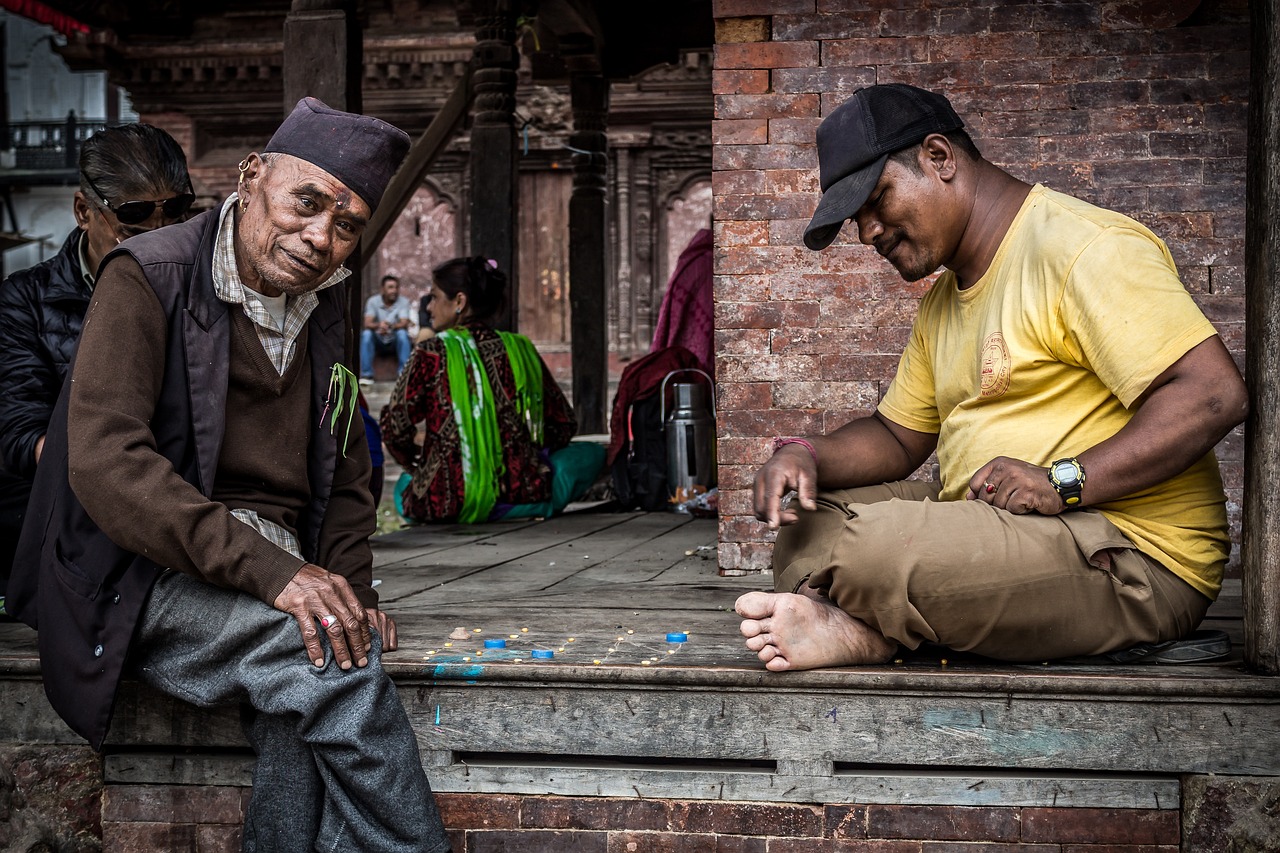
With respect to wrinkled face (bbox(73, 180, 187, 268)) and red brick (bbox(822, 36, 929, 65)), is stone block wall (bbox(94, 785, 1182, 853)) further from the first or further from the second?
red brick (bbox(822, 36, 929, 65))

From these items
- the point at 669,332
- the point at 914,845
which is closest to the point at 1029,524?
the point at 914,845

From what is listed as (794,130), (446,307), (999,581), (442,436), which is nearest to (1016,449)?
(999,581)

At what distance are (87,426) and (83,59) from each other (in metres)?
12.0

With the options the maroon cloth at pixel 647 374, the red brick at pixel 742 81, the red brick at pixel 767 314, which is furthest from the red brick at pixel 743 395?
the maroon cloth at pixel 647 374

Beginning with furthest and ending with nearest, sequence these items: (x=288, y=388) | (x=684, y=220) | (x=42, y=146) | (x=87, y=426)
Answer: (x=42, y=146), (x=684, y=220), (x=288, y=388), (x=87, y=426)

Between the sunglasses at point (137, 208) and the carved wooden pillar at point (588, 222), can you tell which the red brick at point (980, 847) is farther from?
the carved wooden pillar at point (588, 222)

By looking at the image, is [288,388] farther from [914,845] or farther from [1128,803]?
[1128,803]

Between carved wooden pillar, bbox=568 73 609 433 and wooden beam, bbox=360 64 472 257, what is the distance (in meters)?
1.61

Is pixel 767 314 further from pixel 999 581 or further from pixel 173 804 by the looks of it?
pixel 173 804

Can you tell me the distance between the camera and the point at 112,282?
2461 millimetres

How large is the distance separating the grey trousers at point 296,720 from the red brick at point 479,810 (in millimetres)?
201

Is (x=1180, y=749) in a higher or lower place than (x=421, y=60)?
lower

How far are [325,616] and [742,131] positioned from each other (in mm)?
2215

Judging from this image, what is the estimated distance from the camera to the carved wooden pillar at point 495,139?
7258 millimetres
